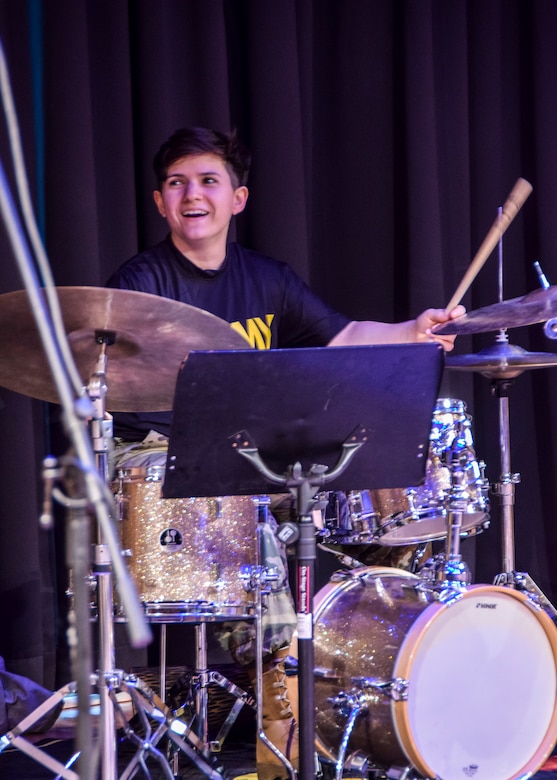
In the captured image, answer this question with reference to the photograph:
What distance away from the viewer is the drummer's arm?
2695 mm

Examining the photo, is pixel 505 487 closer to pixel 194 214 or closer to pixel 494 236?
pixel 494 236

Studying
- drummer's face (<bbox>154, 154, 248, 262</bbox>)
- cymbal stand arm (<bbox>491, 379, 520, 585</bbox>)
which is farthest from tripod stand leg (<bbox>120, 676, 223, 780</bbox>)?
drummer's face (<bbox>154, 154, 248, 262</bbox>)

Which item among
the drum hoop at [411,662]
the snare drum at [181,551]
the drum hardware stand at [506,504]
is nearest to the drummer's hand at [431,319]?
the drum hardware stand at [506,504]

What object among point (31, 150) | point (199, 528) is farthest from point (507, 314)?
point (31, 150)

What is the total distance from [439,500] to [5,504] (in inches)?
51.4

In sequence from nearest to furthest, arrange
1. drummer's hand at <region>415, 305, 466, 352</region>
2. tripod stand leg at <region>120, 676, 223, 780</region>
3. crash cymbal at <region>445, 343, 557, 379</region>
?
tripod stand leg at <region>120, 676, 223, 780</region>
drummer's hand at <region>415, 305, 466, 352</region>
crash cymbal at <region>445, 343, 557, 379</region>

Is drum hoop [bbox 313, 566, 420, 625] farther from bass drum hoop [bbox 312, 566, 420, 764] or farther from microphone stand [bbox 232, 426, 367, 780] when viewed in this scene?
microphone stand [bbox 232, 426, 367, 780]

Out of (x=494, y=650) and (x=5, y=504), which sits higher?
(x=5, y=504)

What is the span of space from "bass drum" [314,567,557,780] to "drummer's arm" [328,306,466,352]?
0.61 m

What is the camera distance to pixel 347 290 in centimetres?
381

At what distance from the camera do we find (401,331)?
9.55 ft

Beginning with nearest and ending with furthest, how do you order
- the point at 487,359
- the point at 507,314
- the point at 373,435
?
the point at 373,435
the point at 507,314
the point at 487,359

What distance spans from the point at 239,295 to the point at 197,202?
30 cm

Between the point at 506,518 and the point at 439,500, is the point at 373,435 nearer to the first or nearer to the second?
the point at 439,500
